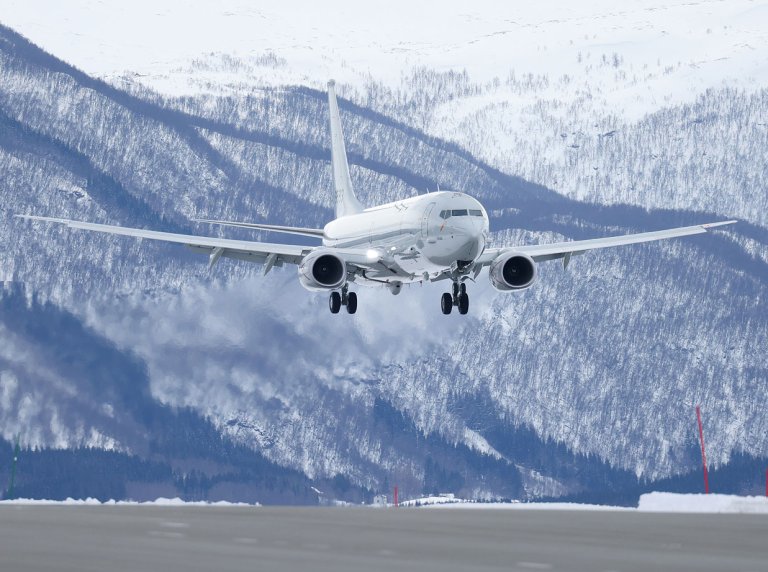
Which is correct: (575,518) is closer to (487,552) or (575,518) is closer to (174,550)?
(487,552)

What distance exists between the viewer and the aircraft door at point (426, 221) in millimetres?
66562

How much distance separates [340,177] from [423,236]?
111ft

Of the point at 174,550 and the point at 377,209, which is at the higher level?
the point at 377,209

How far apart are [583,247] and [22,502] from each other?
31.9m

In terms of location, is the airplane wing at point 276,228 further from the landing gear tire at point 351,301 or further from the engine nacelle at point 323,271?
the landing gear tire at point 351,301

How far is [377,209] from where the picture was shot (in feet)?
244

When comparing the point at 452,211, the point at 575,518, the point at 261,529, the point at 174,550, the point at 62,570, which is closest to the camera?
the point at 62,570

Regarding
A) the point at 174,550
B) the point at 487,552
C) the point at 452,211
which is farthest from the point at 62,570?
the point at 452,211

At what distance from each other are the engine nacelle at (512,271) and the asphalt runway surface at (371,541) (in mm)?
24700

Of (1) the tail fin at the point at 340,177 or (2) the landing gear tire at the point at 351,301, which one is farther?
(1) the tail fin at the point at 340,177

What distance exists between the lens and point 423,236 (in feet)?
219

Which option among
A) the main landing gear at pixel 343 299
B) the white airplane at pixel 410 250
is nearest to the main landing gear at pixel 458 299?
the white airplane at pixel 410 250

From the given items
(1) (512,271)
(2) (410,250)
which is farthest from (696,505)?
(2) (410,250)

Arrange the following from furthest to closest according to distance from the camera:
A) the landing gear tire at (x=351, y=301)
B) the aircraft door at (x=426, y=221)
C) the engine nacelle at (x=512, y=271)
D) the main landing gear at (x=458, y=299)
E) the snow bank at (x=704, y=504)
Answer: the landing gear tire at (x=351, y=301) < the main landing gear at (x=458, y=299) < the engine nacelle at (x=512, y=271) < the aircraft door at (x=426, y=221) < the snow bank at (x=704, y=504)
